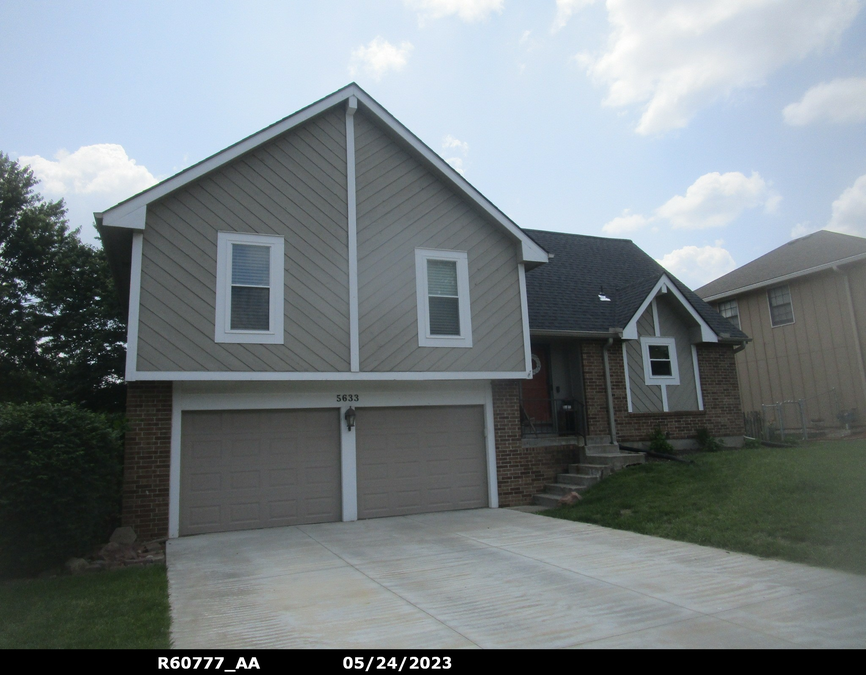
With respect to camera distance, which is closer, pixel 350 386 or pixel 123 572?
pixel 123 572

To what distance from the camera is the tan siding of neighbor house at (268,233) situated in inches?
392

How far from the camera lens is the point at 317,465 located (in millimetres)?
11188

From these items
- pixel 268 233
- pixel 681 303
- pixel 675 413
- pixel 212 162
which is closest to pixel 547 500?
pixel 675 413

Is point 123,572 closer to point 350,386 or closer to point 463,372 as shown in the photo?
point 350,386

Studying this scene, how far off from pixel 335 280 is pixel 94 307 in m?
14.8

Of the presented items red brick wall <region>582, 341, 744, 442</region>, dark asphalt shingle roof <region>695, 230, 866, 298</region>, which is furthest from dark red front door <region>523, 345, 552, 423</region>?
dark asphalt shingle roof <region>695, 230, 866, 298</region>

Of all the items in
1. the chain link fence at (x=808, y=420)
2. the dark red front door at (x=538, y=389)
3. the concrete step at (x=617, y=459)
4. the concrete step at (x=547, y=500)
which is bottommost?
the concrete step at (x=547, y=500)

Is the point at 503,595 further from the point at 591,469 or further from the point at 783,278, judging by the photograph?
the point at 783,278

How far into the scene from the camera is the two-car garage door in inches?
410

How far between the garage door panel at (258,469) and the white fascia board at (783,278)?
48.6ft

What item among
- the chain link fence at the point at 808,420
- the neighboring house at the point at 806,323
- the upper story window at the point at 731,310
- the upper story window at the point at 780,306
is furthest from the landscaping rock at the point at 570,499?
the upper story window at the point at 731,310

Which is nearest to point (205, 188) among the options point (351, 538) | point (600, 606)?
point (351, 538)

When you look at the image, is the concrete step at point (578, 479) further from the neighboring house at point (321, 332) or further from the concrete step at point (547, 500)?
the concrete step at point (547, 500)

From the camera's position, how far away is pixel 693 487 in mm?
10430
